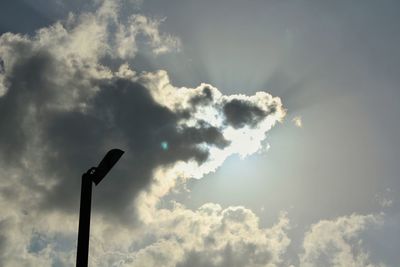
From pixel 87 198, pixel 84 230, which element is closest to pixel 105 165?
pixel 87 198

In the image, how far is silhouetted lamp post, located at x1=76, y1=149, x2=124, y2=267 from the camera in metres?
7.97

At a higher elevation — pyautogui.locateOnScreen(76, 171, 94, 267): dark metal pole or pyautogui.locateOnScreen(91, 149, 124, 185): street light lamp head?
pyautogui.locateOnScreen(91, 149, 124, 185): street light lamp head

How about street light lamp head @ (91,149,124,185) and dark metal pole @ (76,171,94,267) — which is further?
street light lamp head @ (91,149,124,185)

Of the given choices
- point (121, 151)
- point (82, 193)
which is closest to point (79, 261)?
point (82, 193)

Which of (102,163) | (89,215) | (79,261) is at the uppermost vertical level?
(102,163)

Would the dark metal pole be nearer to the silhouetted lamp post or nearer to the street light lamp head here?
the silhouetted lamp post

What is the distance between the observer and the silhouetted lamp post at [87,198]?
7973mm

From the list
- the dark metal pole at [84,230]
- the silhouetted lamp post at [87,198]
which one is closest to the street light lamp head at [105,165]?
the silhouetted lamp post at [87,198]

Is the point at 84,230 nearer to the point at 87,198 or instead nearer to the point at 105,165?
the point at 87,198

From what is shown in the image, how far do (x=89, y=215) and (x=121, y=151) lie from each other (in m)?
1.18

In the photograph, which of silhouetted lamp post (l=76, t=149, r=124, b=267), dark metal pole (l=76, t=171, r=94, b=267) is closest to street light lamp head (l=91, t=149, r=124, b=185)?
silhouetted lamp post (l=76, t=149, r=124, b=267)

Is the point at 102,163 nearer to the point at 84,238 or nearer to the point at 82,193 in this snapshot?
the point at 82,193

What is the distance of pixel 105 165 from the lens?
855 cm

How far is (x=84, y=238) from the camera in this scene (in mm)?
8055
